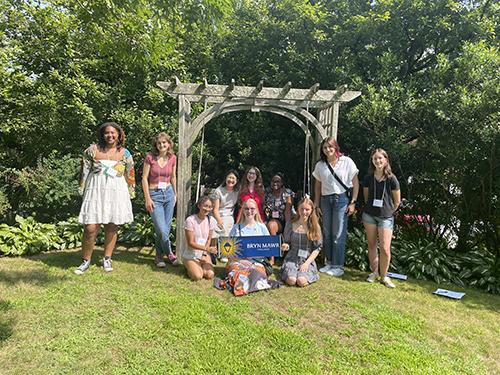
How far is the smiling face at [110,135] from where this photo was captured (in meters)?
4.15

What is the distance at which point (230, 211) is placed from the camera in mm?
4953

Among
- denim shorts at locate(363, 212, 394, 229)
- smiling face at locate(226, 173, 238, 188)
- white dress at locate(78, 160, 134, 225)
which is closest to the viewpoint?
white dress at locate(78, 160, 134, 225)

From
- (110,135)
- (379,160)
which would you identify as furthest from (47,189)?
(379,160)

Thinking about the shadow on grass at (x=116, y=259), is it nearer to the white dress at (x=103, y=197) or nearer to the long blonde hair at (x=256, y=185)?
the white dress at (x=103, y=197)

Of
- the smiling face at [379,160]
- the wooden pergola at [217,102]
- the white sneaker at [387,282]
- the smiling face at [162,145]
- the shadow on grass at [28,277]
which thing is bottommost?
the white sneaker at [387,282]

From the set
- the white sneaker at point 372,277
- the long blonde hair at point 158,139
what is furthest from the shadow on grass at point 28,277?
the white sneaker at point 372,277

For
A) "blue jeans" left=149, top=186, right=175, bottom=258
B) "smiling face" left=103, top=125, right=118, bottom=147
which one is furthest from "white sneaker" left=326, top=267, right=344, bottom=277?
"smiling face" left=103, top=125, right=118, bottom=147

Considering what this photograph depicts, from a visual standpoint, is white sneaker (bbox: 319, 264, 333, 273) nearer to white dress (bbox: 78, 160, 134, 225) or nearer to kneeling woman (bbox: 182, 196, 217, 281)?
kneeling woman (bbox: 182, 196, 217, 281)

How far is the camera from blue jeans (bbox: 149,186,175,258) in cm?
459

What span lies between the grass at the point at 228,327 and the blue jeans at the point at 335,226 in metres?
0.48

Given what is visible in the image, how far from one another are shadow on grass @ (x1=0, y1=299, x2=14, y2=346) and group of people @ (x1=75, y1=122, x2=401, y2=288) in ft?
2.96

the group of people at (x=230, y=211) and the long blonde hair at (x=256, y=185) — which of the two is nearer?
the group of people at (x=230, y=211)

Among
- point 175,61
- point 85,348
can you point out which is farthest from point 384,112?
point 85,348

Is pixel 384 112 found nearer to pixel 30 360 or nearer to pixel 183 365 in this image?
pixel 183 365
